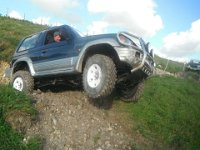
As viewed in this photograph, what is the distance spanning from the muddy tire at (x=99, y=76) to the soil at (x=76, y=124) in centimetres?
161

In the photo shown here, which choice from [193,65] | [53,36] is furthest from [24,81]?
[193,65]


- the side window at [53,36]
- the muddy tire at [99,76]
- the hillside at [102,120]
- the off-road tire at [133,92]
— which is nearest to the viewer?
the muddy tire at [99,76]

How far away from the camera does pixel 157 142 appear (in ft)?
40.7

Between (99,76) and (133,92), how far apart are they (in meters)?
2.38

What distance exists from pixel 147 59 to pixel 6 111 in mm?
3784

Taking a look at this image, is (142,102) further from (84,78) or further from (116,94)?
(84,78)

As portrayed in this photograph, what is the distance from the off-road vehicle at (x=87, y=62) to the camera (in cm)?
883

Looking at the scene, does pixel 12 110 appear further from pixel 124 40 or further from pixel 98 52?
pixel 124 40

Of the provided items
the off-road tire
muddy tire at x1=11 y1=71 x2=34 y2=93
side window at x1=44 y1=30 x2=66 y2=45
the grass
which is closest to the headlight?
the off-road tire

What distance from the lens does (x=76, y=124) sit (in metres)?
10.5

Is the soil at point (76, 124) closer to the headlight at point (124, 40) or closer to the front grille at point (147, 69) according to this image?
the front grille at point (147, 69)

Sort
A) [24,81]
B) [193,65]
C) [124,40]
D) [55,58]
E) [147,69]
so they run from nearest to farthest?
[124,40] < [147,69] < [55,58] < [24,81] < [193,65]

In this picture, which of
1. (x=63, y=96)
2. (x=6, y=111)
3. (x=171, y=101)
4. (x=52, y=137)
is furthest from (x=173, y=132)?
(x=6, y=111)

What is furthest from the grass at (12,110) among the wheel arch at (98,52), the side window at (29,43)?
the side window at (29,43)
